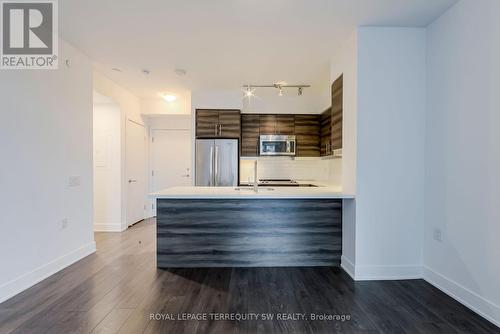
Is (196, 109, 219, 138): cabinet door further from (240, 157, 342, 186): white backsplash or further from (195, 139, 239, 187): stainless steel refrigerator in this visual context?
(240, 157, 342, 186): white backsplash

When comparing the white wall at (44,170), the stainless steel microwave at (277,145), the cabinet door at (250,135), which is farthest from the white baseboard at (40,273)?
the stainless steel microwave at (277,145)

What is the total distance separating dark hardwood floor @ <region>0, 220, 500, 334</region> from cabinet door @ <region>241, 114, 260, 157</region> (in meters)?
2.63

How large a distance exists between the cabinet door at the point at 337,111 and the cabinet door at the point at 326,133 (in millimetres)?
1101

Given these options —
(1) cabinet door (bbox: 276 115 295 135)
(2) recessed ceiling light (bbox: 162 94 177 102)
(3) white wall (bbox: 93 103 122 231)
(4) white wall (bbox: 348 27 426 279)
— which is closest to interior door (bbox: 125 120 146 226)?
(3) white wall (bbox: 93 103 122 231)

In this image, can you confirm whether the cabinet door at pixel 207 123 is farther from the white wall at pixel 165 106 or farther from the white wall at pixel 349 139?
the white wall at pixel 349 139

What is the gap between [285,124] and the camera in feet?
17.3

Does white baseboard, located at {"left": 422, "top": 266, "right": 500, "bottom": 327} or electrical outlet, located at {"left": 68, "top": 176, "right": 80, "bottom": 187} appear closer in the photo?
white baseboard, located at {"left": 422, "top": 266, "right": 500, "bottom": 327}

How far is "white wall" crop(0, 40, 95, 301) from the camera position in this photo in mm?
2424

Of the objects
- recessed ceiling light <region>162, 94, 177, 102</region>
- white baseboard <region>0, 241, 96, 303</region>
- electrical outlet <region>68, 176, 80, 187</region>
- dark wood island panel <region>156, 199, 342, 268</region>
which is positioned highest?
recessed ceiling light <region>162, 94, 177, 102</region>

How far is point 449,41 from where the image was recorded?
2.51 metres

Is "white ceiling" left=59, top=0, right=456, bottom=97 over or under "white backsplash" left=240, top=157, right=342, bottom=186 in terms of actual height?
over

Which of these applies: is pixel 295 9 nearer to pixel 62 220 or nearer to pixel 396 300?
pixel 396 300

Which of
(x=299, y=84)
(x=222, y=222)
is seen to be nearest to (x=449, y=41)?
(x=299, y=84)

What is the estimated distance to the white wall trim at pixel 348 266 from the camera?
2.83 meters
